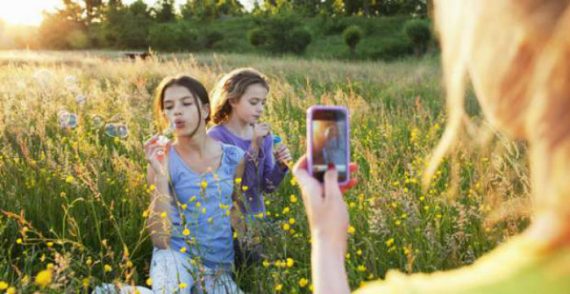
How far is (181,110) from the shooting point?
3.68 meters

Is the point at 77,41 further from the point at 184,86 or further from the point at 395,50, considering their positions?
the point at 184,86

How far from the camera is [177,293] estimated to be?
8.96ft

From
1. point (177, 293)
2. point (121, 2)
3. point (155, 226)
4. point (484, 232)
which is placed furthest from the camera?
point (121, 2)

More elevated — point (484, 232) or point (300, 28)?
point (300, 28)

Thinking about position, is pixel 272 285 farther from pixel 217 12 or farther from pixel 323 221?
pixel 217 12

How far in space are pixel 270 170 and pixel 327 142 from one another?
2.45 metres

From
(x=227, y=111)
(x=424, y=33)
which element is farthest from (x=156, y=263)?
(x=424, y=33)

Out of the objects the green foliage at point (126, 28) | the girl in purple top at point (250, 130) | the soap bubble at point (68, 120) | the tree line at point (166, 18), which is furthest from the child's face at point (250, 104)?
the green foliage at point (126, 28)

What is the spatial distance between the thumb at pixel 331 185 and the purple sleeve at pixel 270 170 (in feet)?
8.54

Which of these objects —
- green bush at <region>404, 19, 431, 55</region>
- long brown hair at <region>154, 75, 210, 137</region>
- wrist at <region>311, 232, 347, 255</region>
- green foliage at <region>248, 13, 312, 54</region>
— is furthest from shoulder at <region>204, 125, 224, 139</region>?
green foliage at <region>248, 13, 312, 54</region>

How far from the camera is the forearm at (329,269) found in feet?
3.84

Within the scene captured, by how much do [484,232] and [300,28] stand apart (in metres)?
33.5

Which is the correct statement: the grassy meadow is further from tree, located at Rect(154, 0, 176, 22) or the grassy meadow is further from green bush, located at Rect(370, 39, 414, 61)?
tree, located at Rect(154, 0, 176, 22)

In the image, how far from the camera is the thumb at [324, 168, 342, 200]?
132cm
